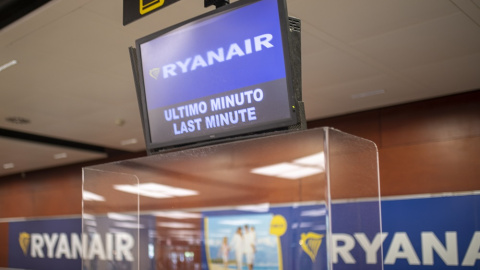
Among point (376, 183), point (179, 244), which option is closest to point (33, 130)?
point (179, 244)

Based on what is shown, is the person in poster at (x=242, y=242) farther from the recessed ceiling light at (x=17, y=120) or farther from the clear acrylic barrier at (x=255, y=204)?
the recessed ceiling light at (x=17, y=120)

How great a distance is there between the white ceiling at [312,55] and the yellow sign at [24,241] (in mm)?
6237

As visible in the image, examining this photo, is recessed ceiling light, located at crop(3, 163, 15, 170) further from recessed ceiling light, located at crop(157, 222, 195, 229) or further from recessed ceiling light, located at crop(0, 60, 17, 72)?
recessed ceiling light, located at crop(0, 60, 17, 72)

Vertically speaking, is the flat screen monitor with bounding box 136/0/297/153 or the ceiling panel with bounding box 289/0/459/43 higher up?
the ceiling panel with bounding box 289/0/459/43

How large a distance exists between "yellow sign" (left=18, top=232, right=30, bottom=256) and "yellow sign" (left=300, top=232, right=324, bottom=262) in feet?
37.5

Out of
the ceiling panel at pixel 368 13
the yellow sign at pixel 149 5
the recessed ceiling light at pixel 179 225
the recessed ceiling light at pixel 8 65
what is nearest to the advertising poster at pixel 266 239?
the recessed ceiling light at pixel 179 225

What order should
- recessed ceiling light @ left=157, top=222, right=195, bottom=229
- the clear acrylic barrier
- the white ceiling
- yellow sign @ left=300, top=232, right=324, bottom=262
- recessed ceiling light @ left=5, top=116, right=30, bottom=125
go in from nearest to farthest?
1. the clear acrylic barrier
2. yellow sign @ left=300, top=232, right=324, bottom=262
3. the white ceiling
4. recessed ceiling light @ left=157, top=222, right=195, bottom=229
5. recessed ceiling light @ left=5, top=116, right=30, bottom=125

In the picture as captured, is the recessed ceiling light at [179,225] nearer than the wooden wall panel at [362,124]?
Yes

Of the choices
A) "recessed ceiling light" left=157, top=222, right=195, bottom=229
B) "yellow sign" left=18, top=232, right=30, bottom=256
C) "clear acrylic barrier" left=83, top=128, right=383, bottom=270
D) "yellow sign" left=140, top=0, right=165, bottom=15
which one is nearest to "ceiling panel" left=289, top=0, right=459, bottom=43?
"clear acrylic barrier" left=83, top=128, right=383, bottom=270

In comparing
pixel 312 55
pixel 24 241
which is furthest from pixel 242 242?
pixel 24 241

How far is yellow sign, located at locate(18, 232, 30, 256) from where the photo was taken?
12423mm

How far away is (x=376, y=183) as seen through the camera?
2.08 metres

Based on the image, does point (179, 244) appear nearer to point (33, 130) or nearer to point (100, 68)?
point (100, 68)

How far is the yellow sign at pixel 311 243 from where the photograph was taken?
243cm
